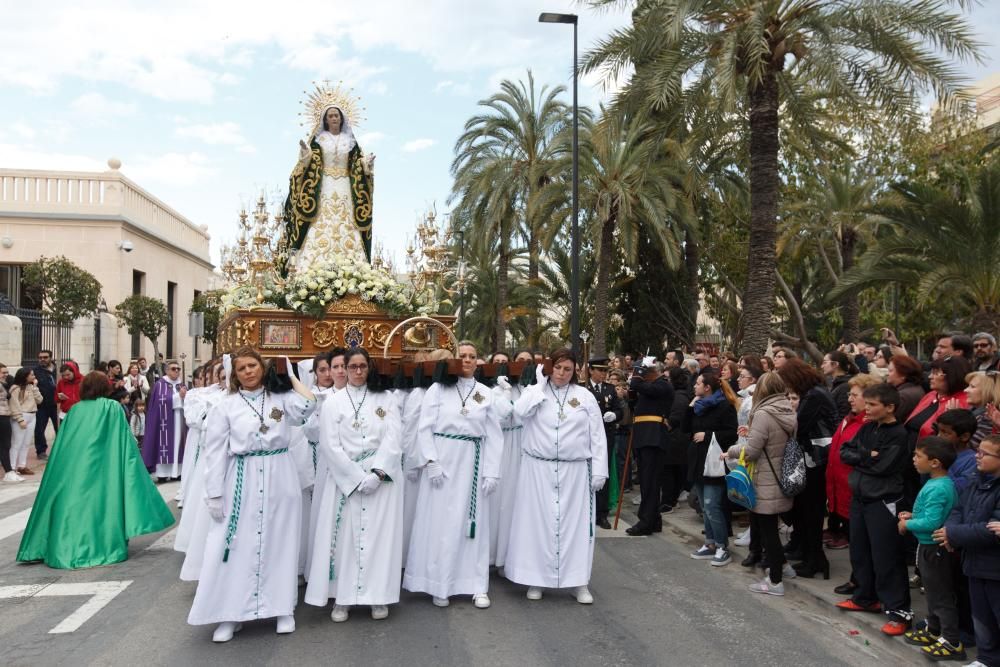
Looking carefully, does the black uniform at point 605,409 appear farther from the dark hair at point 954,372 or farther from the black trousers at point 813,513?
the dark hair at point 954,372

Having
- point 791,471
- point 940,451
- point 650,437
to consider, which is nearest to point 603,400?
point 650,437

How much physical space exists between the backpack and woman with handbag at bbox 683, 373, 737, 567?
2.69ft

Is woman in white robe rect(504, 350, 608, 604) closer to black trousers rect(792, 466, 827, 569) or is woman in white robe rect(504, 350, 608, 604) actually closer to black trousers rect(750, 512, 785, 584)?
black trousers rect(750, 512, 785, 584)

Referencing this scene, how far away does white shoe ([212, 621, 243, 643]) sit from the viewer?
541 centimetres

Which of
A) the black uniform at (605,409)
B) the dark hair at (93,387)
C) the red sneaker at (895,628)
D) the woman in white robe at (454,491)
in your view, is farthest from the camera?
the black uniform at (605,409)

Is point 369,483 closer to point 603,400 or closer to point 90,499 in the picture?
point 90,499

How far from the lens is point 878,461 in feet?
18.9

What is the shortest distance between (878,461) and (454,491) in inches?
123

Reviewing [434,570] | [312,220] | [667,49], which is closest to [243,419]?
[434,570]

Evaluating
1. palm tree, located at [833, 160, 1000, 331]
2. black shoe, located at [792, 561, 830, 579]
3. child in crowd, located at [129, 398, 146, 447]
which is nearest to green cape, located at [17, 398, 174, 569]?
black shoe, located at [792, 561, 830, 579]

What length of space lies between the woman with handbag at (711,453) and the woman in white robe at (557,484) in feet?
4.60

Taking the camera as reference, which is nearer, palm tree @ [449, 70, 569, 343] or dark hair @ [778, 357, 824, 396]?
dark hair @ [778, 357, 824, 396]

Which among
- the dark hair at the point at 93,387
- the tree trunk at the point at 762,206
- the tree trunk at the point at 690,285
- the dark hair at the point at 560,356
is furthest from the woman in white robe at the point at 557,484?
the tree trunk at the point at 690,285

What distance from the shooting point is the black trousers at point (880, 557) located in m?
5.66
